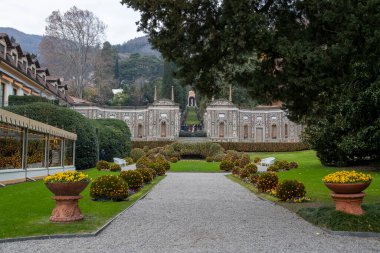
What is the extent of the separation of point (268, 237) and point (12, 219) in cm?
561

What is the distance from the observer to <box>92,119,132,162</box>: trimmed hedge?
37500 millimetres

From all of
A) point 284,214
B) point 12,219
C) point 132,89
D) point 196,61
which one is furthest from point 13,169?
point 132,89

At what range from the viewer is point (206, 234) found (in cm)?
850

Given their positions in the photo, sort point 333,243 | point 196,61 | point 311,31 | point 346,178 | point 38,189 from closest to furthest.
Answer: point 333,243 → point 346,178 → point 311,31 → point 196,61 → point 38,189

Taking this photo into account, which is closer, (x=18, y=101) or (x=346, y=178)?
(x=346, y=178)

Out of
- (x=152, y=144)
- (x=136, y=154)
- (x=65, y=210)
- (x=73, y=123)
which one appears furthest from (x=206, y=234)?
(x=152, y=144)

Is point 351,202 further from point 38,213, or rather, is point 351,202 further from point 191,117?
point 191,117

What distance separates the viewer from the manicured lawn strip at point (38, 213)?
852 centimetres

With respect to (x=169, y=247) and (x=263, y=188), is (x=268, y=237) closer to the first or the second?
(x=169, y=247)

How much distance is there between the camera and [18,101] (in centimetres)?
2984

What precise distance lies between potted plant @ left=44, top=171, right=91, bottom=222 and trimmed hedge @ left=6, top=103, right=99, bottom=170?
16.6 meters

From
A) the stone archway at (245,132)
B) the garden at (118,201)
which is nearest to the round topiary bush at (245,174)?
the garden at (118,201)

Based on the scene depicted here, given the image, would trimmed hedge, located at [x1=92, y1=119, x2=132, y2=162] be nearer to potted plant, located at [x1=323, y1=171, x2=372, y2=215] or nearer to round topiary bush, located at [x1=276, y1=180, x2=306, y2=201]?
round topiary bush, located at [x1=276, y1=180, x2=306, y2=201]

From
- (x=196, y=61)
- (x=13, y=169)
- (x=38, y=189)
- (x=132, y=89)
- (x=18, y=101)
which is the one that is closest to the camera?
(x=196, y=61)
